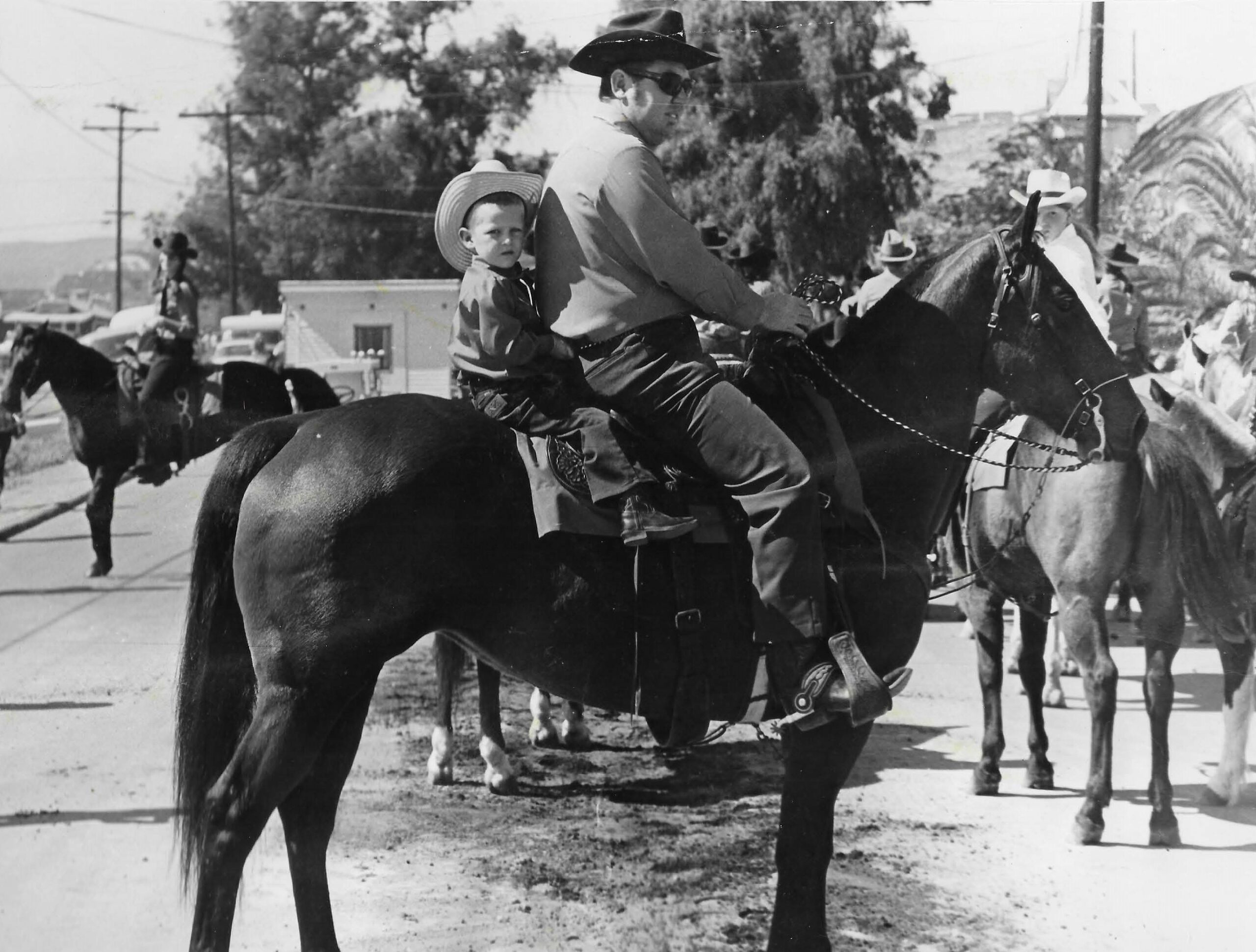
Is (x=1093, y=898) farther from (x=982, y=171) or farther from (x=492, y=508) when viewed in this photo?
(x=982, y=171)

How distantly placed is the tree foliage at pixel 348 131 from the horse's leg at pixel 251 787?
4103 mm

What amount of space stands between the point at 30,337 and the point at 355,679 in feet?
27.9

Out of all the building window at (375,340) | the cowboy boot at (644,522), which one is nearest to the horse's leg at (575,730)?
the cowboy boot at (644,522)

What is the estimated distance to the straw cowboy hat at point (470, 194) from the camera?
3730mm

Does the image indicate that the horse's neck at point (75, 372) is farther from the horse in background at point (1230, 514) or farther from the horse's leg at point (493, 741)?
the horse in background at point (1230, 514)

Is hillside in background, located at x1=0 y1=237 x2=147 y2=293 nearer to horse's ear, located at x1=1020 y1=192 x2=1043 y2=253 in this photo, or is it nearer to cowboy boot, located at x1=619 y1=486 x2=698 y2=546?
cowboy boot, located at x1=619 y1=486 x2=698 y2=546

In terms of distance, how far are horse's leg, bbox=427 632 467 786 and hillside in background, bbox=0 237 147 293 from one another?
312 centimetres

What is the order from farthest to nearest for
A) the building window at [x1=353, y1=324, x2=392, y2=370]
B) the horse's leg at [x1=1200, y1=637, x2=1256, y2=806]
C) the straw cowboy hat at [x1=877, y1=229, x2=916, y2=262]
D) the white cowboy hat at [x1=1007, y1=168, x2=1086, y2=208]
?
the building window at [x1=353, y1=324, x2=392, y2=370] → the straw cowboy hat at [x1=877, y1=229, x2=916, y2=262] → the horse's leg at [x1=1200, y1=637, x2=1256, y2=806] → the white cowboy hat at [x1=1007, y1=168, x2=1086, y2=208]

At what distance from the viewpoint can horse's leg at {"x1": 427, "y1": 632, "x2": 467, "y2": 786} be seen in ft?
20.1

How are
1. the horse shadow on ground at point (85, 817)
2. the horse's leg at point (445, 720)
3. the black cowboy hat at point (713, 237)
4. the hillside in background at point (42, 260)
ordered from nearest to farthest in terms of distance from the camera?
the horse shadow on ground at point (85, 817), the horse's leg at point (445, 720), the hillside in background at point (42, 260), the black cowboy hat at point (713, 237)

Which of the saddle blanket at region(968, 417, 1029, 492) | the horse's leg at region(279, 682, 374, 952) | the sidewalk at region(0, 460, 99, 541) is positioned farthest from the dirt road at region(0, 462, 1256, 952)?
the sidewalk at region(0, 460, 99, 541)

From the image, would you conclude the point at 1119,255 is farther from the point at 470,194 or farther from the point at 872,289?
the point at 470,194

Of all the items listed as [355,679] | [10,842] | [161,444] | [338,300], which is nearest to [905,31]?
[355,679]

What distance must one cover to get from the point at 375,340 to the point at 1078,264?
13.5m
